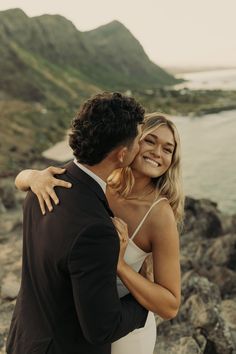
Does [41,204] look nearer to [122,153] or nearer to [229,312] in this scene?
[122,153]

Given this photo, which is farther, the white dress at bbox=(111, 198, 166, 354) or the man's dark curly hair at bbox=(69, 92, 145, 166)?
the white dress at bbox=(111, 198, 166, 354)

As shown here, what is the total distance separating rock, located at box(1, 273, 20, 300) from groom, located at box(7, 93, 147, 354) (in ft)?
15.3

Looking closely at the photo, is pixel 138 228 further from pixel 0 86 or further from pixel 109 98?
pixel 0 86

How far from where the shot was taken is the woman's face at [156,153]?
3.39 metres

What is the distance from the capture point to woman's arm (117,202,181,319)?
9.42 ft

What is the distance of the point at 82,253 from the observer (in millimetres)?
2312

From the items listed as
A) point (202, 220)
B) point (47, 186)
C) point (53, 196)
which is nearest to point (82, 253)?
point (53, 196)

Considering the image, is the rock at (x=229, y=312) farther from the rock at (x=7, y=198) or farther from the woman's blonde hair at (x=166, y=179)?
the rock at (x=7, y=198)

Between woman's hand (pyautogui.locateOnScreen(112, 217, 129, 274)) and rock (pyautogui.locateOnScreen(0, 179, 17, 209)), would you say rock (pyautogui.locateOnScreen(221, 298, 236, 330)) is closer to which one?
woman's hand (pyautogui.locateOnScreen(112, 217, 129, 274))

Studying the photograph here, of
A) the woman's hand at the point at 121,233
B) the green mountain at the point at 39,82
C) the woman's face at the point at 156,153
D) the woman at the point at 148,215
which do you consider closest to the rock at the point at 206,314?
the woman at the point at 148,215

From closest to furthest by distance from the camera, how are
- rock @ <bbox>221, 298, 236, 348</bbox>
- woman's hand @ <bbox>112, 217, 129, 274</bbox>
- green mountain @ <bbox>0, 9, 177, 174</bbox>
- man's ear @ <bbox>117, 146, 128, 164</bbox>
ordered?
1. man's ear @ <bbox>117, 146, 128, 164</bbox>
2. woman's hand @ <bbox>112, 217, 129, 274</bbox>
3. rock @ <bbox>221, 298, 236, 348</bbox>
4. green mountain @ <bbox>0, 9, 177, 174</bbox>

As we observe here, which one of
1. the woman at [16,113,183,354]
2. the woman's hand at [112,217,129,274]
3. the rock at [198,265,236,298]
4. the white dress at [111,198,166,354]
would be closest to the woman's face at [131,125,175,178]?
the woman at [16,113,183,354]

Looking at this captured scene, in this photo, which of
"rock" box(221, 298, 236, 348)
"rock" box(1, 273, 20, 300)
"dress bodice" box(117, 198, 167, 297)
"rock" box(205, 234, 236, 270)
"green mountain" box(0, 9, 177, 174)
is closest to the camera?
"dress bodice" box(117, 198, 167, 297)

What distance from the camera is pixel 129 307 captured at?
275 centimetres
